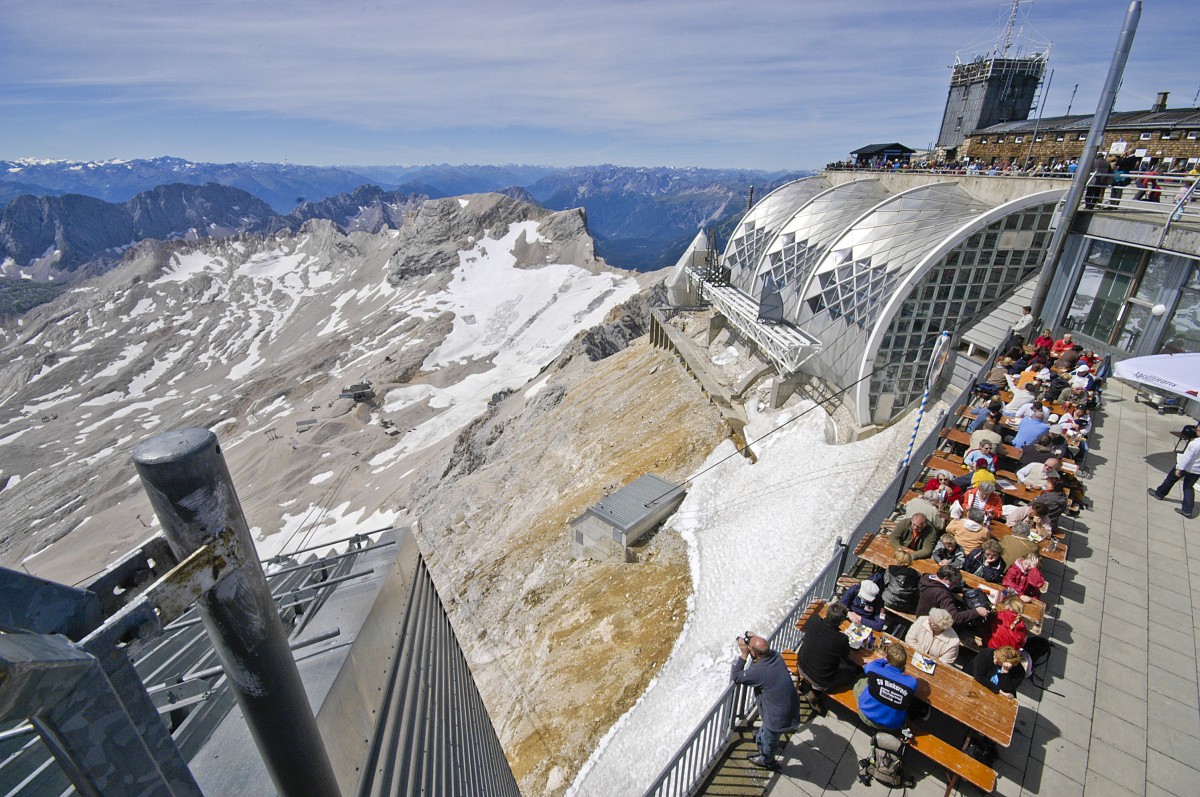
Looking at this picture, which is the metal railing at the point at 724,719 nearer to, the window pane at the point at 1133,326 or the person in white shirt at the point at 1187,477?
the person in white shirt at the point at 1187,477

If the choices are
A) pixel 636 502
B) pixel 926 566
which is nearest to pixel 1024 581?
pixel 926 566

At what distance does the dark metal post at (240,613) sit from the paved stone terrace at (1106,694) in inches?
212

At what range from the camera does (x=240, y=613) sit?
7.45 ft

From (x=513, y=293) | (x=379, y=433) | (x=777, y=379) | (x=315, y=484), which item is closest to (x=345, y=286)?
(x=513, y=293)

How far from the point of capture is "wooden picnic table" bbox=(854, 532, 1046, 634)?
274 inches

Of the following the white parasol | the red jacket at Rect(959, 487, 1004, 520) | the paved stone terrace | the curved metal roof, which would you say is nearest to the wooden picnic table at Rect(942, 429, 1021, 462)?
the paved stone terrace

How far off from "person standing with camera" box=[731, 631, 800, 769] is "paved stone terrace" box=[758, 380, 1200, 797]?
1.68 feet

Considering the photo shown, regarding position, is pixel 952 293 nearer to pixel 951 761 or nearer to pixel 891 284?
pixel 891 284

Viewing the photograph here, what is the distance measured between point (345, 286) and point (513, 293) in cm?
5054

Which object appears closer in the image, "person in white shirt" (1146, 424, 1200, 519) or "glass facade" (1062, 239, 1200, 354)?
"person in white shirt" (1146, 424, 1200, 519)

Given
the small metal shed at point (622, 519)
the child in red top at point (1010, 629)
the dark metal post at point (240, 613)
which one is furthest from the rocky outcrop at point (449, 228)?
the dark metal post at point (240, 613)

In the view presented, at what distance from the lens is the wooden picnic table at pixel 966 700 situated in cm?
580

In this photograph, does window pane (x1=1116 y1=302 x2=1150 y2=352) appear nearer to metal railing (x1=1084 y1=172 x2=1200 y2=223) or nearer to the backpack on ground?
metal railing (x1=1084 y1=172 x2=1200 y2=223)

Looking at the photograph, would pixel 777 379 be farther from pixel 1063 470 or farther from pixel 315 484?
pixel 315 484
